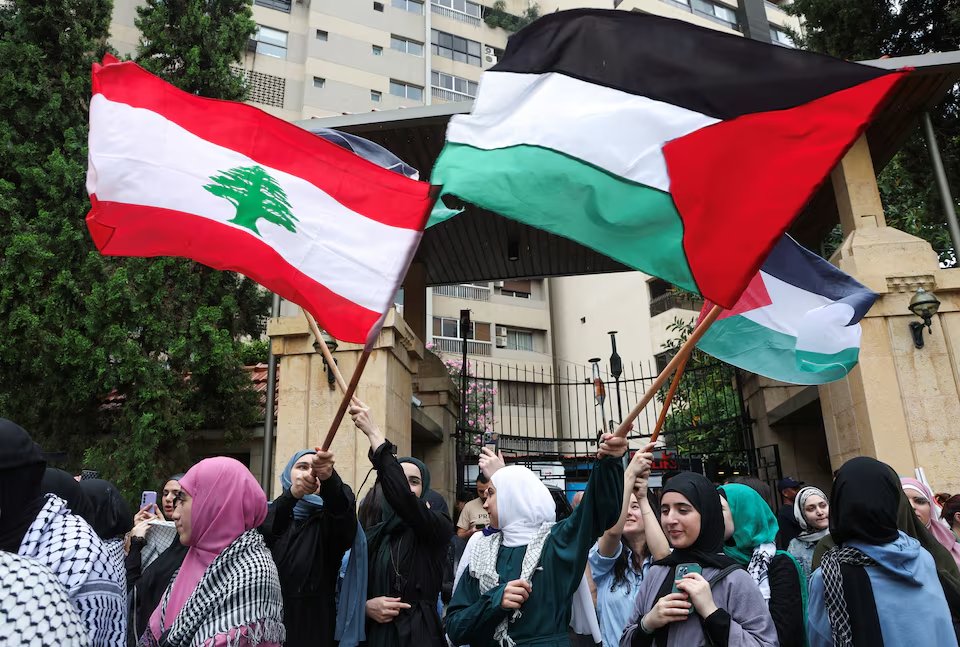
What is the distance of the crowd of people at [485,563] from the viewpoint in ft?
9.29

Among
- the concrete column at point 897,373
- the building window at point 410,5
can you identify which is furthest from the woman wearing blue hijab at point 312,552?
the building window at point 410,5

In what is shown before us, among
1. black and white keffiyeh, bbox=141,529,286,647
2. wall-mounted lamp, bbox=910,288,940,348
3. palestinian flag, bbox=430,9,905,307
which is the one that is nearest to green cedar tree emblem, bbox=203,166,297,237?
palestinian flag, bbox=430,9,905,307

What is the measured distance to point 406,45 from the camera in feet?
114

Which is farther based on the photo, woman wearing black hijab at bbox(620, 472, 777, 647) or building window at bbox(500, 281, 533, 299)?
building window at bbox(500, 281, 533, 299)

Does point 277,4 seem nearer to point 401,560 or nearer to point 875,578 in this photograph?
point 401,560

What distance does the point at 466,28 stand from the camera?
1454 inches

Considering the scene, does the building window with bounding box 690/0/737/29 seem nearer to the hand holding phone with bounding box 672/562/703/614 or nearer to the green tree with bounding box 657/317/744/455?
the green tree with bounding box 657/317/744/455

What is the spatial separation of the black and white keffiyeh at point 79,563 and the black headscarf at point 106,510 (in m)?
1.33

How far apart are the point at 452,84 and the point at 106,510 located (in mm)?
34058

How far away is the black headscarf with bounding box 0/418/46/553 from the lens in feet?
7.88

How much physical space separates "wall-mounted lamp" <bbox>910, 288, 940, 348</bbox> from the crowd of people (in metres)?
3.93

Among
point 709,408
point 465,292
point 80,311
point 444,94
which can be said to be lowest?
Answer: point 709,408

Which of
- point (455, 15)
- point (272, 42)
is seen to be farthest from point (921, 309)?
point (455, 15)

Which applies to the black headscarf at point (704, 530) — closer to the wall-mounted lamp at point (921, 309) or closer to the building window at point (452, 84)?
the wall-mounted lamp at point (921, 309)
